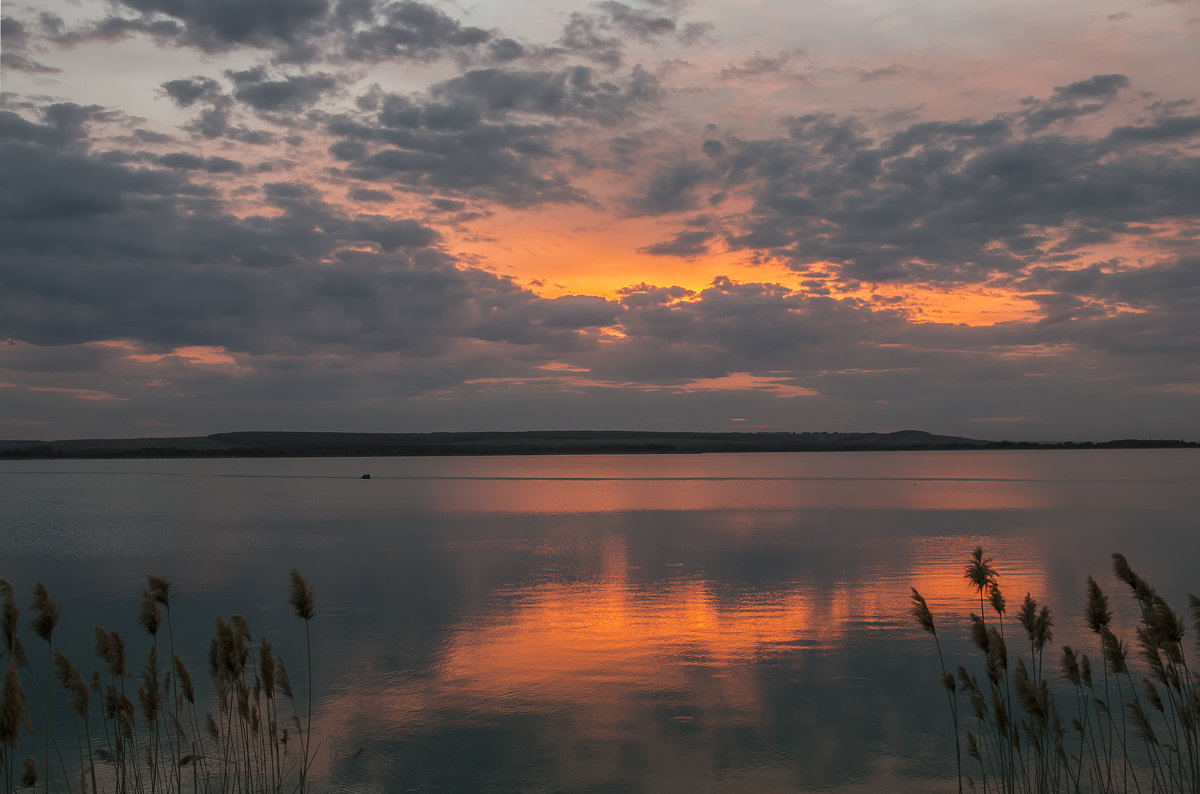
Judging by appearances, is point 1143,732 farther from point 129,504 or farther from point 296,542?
point 129,504

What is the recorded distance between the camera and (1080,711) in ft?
33.9

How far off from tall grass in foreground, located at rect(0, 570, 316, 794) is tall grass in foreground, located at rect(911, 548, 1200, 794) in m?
5.05

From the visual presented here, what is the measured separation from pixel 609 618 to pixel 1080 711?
8.02 m

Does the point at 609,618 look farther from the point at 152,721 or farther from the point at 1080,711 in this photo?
the point at 152,721

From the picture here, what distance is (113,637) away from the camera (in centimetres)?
668

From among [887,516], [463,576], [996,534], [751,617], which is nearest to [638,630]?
[751,617]

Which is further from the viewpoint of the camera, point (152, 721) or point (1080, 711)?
point (1080, 711)

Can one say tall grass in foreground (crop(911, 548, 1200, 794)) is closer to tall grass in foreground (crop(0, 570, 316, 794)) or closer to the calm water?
the calm water

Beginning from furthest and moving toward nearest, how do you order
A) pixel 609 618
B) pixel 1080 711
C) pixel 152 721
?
pixel 609 618 < pixel 1080 711 < pixel 152 721

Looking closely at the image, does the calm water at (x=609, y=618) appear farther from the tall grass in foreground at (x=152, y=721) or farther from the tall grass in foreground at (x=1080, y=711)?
the tall grass in foreground at (x=152, y=721)

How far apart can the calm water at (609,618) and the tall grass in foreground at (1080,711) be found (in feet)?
2.55

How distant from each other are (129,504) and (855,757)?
158 ft

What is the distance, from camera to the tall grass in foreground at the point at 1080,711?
6.37 meters

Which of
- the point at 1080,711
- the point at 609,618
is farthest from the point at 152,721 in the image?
the point at 609,618
